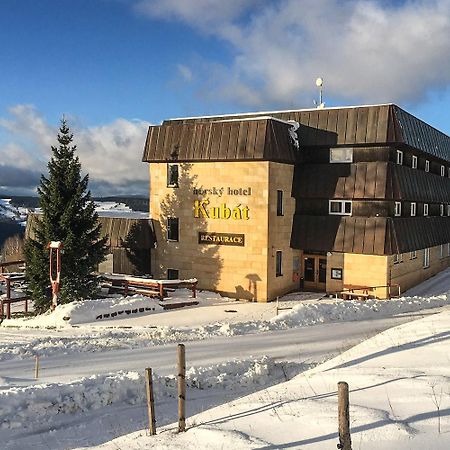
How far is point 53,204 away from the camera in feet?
81.7

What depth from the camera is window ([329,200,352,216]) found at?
27781 mm

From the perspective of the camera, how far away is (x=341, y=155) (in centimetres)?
2809

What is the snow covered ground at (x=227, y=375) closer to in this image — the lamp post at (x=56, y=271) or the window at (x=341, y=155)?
the lamp post at (x=56, y=271)

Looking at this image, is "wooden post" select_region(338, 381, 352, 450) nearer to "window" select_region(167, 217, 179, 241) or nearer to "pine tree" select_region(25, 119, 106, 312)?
"pine tree" select_region(25, 119, 106, 312)

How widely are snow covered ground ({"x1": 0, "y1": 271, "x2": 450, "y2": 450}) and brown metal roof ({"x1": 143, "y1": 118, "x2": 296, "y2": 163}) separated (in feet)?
28.7

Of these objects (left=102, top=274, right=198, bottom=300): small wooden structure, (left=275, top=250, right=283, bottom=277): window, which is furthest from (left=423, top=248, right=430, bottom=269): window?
(left=102, top=274, right=198, bottom=300): small wooden structure

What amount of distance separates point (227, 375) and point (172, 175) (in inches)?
727

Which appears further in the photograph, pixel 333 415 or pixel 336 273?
pixel 336 273

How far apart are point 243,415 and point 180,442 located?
56.2 inches

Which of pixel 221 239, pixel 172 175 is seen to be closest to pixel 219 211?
pixel 221 239

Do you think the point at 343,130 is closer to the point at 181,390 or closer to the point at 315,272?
the point at 315,272

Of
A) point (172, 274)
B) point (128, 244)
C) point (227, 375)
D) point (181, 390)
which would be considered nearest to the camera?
point (181, 390)

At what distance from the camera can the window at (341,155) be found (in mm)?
27766

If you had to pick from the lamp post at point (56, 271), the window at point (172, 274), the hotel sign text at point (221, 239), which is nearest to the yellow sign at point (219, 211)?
the hotel sign text at point (221, 239)
